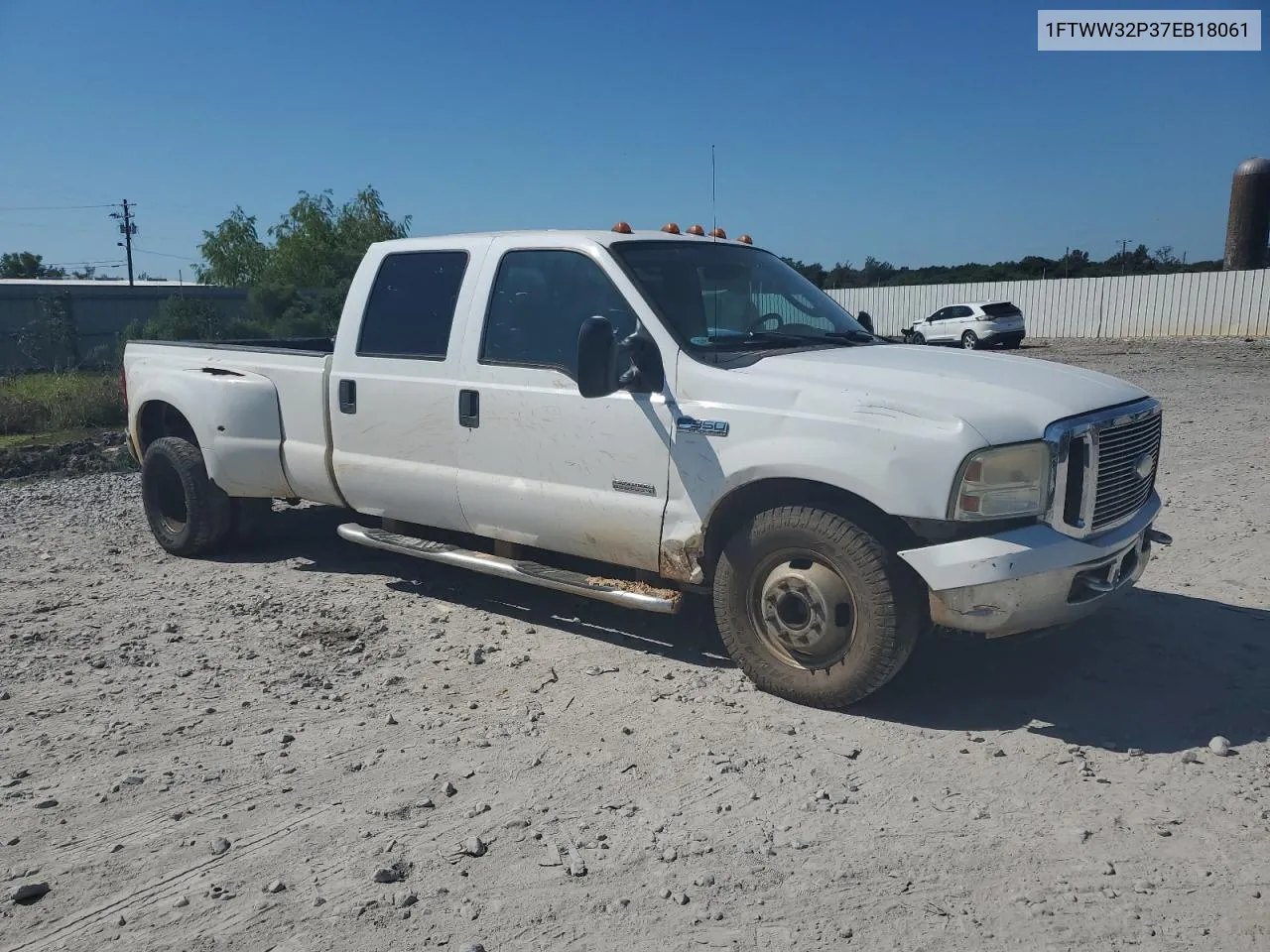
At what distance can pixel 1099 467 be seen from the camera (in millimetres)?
4168

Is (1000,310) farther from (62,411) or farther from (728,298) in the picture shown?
(728,298)

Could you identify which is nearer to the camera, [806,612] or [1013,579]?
[1013,579]

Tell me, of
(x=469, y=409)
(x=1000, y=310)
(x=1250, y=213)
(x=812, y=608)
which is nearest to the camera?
(x=812, y=608)

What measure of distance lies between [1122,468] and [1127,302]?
3365 cm

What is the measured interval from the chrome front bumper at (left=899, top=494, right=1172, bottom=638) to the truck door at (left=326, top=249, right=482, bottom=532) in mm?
2648

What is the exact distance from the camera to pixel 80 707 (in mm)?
4582

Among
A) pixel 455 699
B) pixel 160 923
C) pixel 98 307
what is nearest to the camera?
pixel 160 923

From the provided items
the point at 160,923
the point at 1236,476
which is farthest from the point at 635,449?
the point at 1236,476

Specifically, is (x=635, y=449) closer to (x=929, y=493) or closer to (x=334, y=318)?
(x=929, y=493)

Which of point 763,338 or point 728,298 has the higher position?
point 728,298

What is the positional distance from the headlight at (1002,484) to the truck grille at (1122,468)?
0.33 meters

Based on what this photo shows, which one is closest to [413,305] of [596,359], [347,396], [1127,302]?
[347,396]

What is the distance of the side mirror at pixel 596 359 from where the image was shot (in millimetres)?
4500

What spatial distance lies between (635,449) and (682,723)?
49.8 inches
